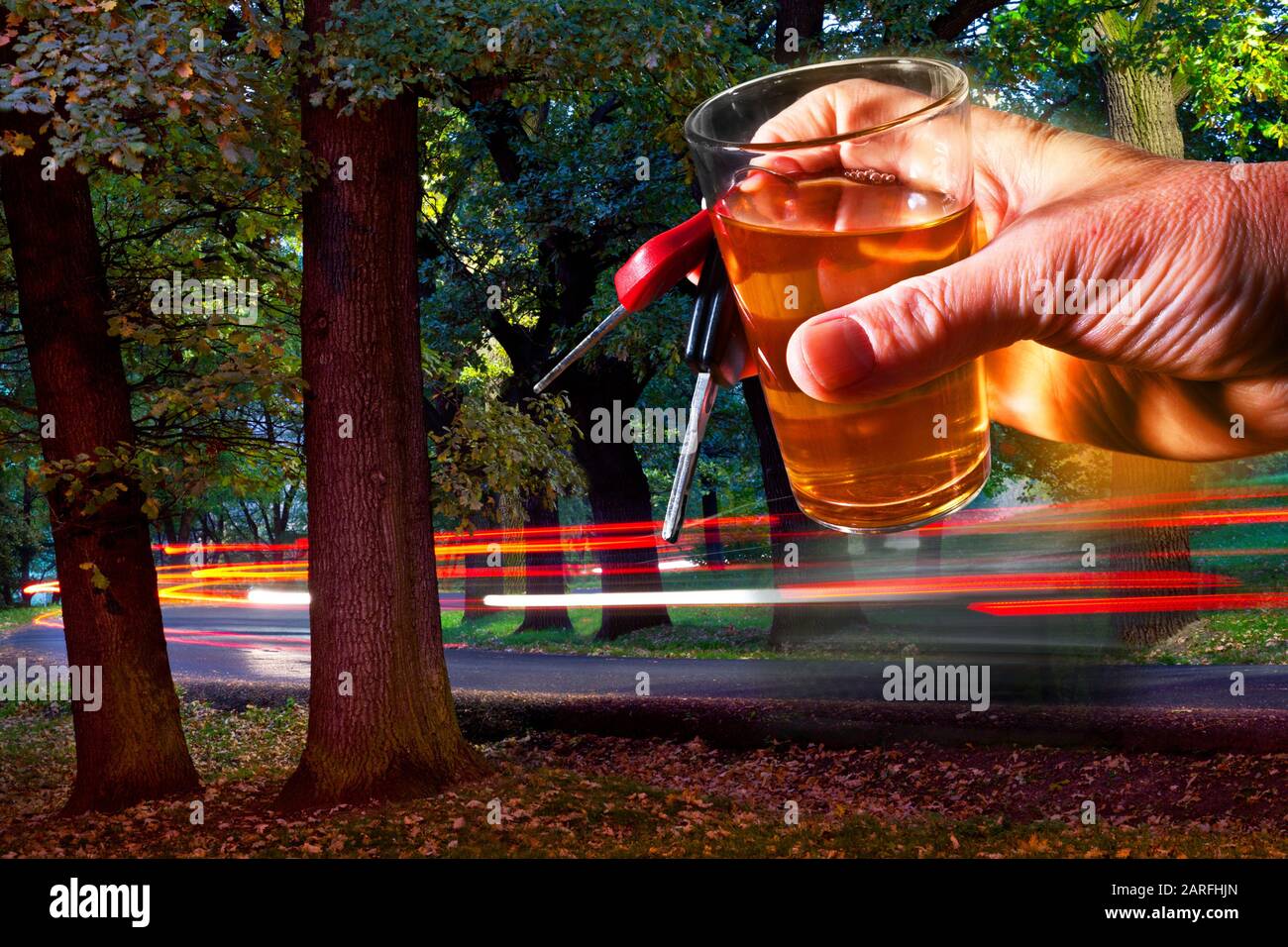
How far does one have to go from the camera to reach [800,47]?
12242 millimetres

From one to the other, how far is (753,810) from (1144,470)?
278 inches

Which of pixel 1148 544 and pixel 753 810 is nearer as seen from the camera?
pixel 753 810

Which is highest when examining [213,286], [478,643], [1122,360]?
[213,286]

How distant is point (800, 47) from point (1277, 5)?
19.1 ft

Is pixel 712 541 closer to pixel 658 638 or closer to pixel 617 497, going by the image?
pixel 658 638

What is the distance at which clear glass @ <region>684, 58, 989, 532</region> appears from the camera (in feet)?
5.20

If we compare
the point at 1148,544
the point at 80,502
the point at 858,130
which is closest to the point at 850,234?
the point at 858,130

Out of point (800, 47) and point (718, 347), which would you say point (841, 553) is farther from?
point (718, 347)

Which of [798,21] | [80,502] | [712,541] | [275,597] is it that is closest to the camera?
[80,502]

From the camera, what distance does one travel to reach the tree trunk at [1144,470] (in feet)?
42.3

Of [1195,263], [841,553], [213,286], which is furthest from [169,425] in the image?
[841,553]

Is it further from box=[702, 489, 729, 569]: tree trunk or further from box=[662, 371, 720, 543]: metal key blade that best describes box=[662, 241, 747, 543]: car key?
box=[702, 489, 729, 569]: tree trunk

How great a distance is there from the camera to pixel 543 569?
22.4 m

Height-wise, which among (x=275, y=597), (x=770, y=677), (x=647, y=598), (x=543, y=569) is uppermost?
(x=543, y=569)
